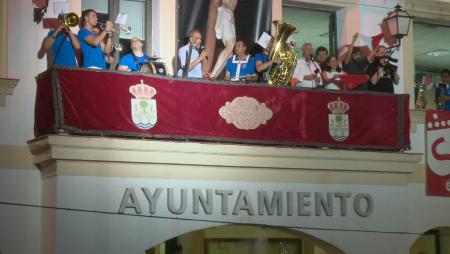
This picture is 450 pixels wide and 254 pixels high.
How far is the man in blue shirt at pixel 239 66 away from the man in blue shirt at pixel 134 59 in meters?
1.60

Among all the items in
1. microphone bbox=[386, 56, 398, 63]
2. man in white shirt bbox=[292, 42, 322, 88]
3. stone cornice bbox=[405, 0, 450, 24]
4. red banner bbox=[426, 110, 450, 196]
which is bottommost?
red banner bbox=[426, 110, 450, 196]

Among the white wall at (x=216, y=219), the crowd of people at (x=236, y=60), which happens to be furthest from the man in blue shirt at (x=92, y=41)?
the white wall at (x=216, y=219)

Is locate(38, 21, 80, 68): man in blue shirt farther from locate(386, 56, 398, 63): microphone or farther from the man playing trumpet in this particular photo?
locate(386, 56, 398, 63): microphone

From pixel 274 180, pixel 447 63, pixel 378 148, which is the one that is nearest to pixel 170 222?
pixel 274 180

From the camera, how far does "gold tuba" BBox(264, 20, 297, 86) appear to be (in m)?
15.0

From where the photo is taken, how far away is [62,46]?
13.6m

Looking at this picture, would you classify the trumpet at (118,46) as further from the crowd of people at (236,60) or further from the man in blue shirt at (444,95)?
the man in blue shirt at (444,95)

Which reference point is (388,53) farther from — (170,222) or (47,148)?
(47,148)

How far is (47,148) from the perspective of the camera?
510 inches

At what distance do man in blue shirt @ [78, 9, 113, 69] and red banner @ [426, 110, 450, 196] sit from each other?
249 inches

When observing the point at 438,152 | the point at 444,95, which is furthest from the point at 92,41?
the point at 444,95

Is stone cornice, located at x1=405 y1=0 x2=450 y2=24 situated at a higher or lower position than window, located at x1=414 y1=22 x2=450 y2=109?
higher

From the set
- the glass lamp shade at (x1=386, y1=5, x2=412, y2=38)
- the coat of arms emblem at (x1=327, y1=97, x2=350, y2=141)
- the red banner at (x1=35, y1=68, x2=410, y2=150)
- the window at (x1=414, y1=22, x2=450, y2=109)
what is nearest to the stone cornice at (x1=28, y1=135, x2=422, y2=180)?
the red banner at (x1=35, y1=68, x2=410, y2=150)

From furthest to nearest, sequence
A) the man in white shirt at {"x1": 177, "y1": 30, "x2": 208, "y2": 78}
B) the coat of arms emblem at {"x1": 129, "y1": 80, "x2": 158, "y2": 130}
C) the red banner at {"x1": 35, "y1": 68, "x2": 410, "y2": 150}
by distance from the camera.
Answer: the man in white shirt at {"x1": 177, "y1": 30, "x2": 208, "y2": 78}
the coat of arms emblem at {"x1": 129, "y1": 80, "x2": 158, "y2": 130}
the red banner at {"x1": 35, "y1": 68, "x2": 410, "y2": 150}
